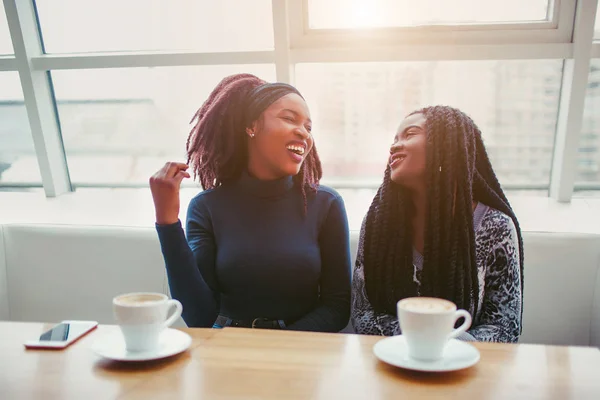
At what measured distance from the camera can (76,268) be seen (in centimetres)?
201

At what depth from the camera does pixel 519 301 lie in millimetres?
1306

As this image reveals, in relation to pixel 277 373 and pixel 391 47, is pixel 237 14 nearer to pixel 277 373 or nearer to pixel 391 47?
pixel 391 47

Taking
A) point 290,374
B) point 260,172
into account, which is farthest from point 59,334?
point 260,172

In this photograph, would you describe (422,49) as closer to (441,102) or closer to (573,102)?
(441,102)

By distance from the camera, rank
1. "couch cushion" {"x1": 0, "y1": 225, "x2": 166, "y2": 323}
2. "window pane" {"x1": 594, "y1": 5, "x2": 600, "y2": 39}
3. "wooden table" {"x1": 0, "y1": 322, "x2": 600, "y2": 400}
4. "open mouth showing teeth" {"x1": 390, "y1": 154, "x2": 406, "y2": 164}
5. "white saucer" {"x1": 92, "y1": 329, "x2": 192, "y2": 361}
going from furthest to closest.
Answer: "window pane" {"x1": 594, "y1": 5, "x2": 600, "y2": 39} → "couch cushion" {"x1": 0, "y1": 225, "x2": 166, "y2": 323} → "open mouth showing teeth" {"x1": 390, "y1": 154, "x2": 406, "y2": 164} → "white saucer" {"x1": 92, "y1": 329, "x2": 192, "y2": 361} → "wooden table" {"x1": 0, "y1": 322, "x2": 600, "y2": 400}

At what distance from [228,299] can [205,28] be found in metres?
1.38

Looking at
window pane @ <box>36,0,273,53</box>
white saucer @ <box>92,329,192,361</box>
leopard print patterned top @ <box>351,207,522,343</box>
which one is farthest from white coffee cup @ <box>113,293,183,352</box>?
window pane @ <box>36,0,273,53</box>

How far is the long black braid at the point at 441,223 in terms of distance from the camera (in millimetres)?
1329

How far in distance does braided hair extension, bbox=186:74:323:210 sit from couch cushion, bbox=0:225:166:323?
1.50 ft

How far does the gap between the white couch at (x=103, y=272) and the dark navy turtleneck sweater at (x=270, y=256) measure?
27 cm

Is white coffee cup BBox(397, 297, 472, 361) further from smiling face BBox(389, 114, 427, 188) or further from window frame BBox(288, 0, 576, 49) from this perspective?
window frame BBox(288, 0, 576, 49)

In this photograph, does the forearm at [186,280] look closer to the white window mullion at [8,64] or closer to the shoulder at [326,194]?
the shoulder at [326,194]

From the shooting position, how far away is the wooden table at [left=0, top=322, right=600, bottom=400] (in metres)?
0.83

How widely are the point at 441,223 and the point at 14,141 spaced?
2344 mm
